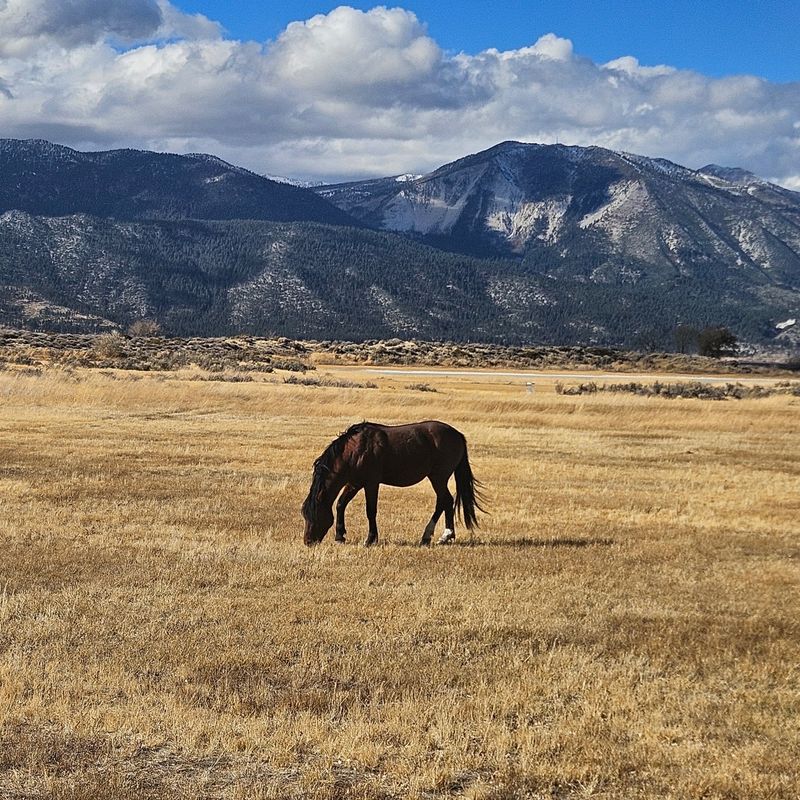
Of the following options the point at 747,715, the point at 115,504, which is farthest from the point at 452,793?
the point at 115,504

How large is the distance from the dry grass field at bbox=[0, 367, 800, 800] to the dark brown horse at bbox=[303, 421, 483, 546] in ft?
1.36

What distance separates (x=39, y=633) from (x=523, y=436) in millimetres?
25401

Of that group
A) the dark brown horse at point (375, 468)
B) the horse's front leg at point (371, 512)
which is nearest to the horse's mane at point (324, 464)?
the dark brown horse at point (375, 468)

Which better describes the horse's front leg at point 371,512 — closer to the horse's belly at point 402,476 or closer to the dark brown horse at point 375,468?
the dark brown horse at point 375,468

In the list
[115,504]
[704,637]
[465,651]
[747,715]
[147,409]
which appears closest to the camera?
[747,715]

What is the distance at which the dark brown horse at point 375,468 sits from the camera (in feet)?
50.1

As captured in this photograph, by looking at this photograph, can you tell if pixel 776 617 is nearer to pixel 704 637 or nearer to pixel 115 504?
pixel 704 637

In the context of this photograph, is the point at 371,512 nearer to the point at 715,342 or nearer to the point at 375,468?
the point at 375,468

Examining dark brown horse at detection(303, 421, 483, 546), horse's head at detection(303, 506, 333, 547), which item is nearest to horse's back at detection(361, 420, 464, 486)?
dark brown horse at detection(303, 421, 483, 546)

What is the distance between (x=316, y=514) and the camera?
1516 cm

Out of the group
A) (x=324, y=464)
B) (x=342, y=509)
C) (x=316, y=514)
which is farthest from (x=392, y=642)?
(x=324, y=464)

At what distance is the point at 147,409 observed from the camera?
41.1 m

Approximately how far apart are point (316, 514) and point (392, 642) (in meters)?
5.25

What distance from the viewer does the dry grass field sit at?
712 centimetres
